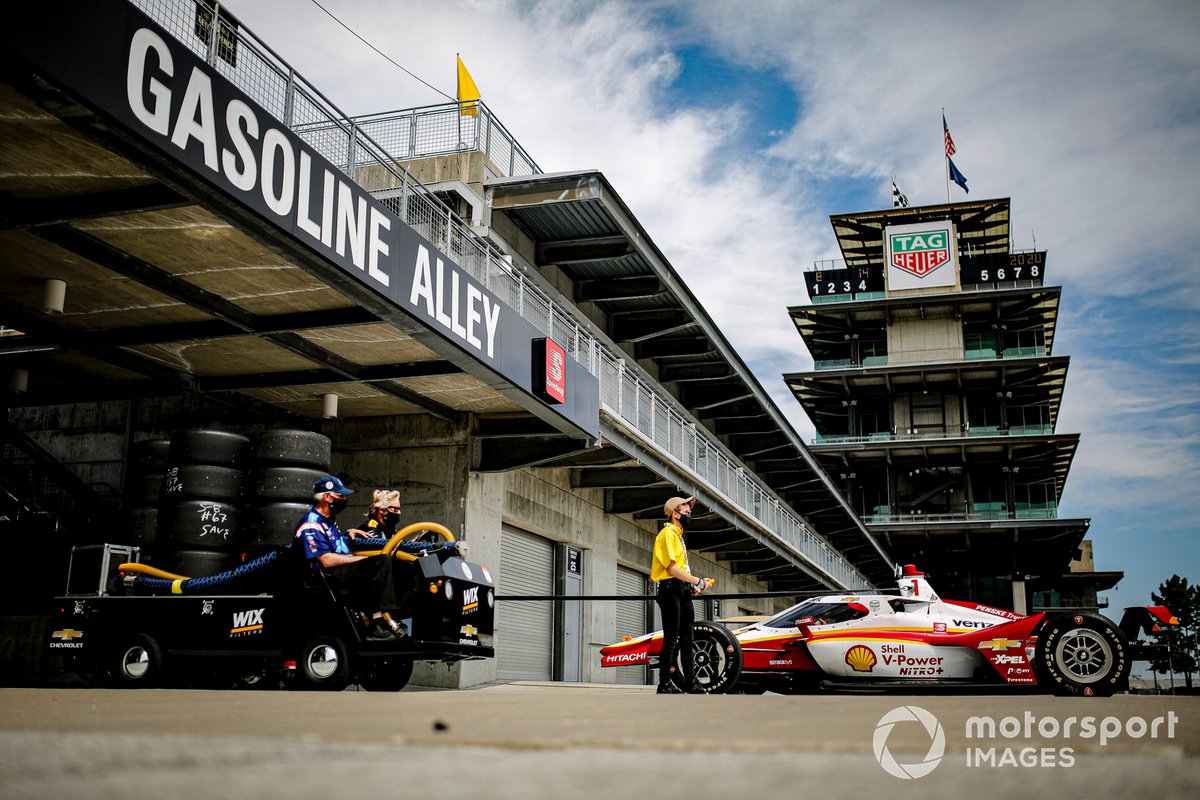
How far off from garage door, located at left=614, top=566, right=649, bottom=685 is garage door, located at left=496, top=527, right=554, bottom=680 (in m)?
4.10

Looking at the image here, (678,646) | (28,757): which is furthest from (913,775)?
(678,646)

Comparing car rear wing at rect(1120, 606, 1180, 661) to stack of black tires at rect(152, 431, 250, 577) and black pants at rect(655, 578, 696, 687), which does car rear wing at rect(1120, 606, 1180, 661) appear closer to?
black pants at rect(655, 578, 696, 687)

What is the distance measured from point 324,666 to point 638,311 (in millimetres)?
17765

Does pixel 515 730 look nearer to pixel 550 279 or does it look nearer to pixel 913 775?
pixel 913 775

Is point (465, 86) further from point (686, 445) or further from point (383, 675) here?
point (383, 675)

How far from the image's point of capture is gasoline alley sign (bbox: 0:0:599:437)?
25.0 feet

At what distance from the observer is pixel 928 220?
236 ft

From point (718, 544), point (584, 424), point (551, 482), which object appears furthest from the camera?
point (718, 544)

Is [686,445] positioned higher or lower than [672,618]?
higher

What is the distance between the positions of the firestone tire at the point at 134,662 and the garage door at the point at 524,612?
7658mm

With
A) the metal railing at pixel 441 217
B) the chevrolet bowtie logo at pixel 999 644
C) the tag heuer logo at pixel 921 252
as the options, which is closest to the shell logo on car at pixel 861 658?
the chevrolet bowtie logo at pixel 999 644

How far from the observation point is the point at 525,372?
15188 millimetres

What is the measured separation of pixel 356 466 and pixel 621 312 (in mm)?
11491

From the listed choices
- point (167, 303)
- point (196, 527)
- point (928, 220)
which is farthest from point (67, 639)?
point (928, 220)
